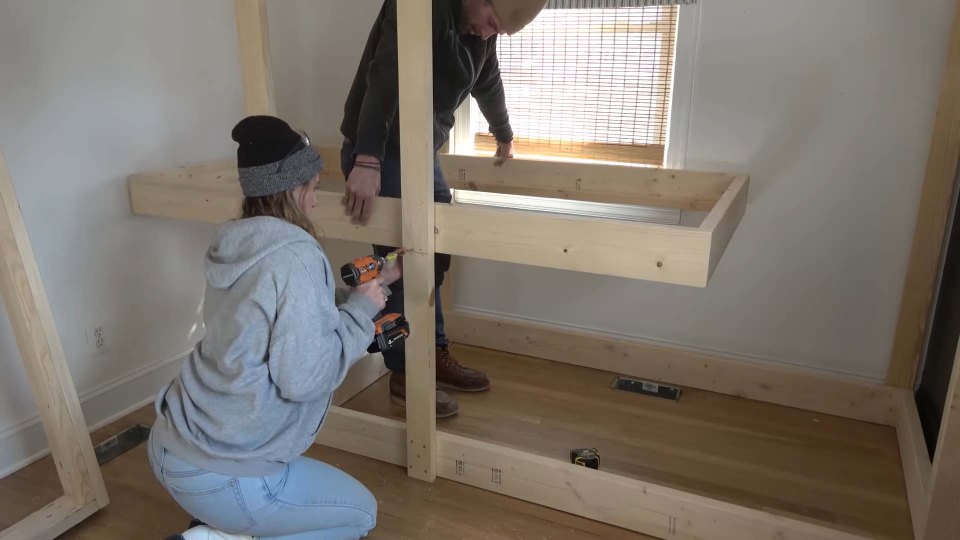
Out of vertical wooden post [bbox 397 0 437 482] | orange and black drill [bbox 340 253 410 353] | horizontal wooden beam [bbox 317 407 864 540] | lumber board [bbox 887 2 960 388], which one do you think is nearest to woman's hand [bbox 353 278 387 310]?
orange and black drill [bbox 340 253 410 353]

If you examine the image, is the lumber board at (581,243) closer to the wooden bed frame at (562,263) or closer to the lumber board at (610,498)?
the wooden bed frame at (562,263)

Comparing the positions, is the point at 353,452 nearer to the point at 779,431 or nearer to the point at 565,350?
the point at 565,350

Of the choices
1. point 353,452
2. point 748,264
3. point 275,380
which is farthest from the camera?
point 748,264

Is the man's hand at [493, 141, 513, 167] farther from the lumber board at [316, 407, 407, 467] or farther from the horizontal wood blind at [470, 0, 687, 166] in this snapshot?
the lumber board at [316, 407, 407, 467]

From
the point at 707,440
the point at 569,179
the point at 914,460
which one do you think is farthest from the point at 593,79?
the point at 914,460

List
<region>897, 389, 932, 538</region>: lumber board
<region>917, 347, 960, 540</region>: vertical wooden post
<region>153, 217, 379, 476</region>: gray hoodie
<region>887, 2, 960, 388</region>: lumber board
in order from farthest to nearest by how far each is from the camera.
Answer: <region>887, 2, 960, 388</region>: lumber board, <region>897, 389, 932, 538</region>: lumber board, <region>917, 347, 960, 540</region>: vertical wooden post, <region>153, 217, 379, 476</region>: gray hoodie

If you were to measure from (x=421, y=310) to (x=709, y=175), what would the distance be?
1174 mm

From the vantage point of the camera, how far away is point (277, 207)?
132 cm

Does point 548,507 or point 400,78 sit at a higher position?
point 400,78

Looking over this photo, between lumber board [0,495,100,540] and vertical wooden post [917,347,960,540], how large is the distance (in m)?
2.16

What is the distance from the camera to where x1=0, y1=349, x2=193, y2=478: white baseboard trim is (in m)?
2.04

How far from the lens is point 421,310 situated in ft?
6.12

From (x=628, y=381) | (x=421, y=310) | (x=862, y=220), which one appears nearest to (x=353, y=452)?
(x=421, y=310)

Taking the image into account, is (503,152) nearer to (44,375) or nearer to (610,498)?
(610,498)
